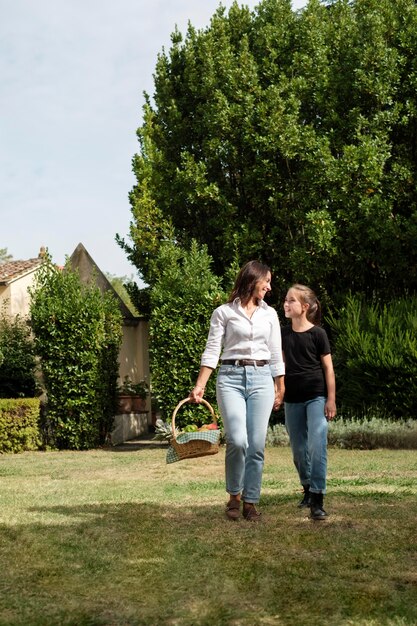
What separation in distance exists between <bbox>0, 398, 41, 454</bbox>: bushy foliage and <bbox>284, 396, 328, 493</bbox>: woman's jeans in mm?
10705

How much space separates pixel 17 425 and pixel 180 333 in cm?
386

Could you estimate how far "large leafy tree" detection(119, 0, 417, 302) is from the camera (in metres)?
18.8

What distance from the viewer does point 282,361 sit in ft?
24.9

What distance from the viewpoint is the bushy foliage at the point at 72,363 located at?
17.8m

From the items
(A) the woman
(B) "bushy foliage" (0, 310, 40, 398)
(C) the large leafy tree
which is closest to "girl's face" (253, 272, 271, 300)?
(A) the woman

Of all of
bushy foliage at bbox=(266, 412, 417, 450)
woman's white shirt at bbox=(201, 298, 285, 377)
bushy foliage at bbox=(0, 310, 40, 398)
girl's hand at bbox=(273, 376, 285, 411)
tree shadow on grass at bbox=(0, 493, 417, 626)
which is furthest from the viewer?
bushy foliage at bbox=(0, 310, 40, 398)

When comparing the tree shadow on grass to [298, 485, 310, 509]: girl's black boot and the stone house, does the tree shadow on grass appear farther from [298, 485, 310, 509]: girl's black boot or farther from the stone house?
the stone house

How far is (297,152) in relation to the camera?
19.1 m

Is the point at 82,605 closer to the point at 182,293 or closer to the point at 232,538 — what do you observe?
the point at 232,538

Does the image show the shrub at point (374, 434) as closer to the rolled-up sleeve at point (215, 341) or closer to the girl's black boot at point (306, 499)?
the girl's black boot at point (306, 499)

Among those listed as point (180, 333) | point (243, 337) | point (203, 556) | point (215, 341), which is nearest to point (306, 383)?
point (243, 337)

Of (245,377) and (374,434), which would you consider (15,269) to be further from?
(245,377)

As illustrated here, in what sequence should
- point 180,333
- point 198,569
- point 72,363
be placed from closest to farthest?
point 198,569 < point 180,333 < point 72,363

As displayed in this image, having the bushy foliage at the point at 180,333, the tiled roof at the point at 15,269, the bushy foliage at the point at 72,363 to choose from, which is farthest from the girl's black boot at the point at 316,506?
the tiled roof at the point at 15,269
